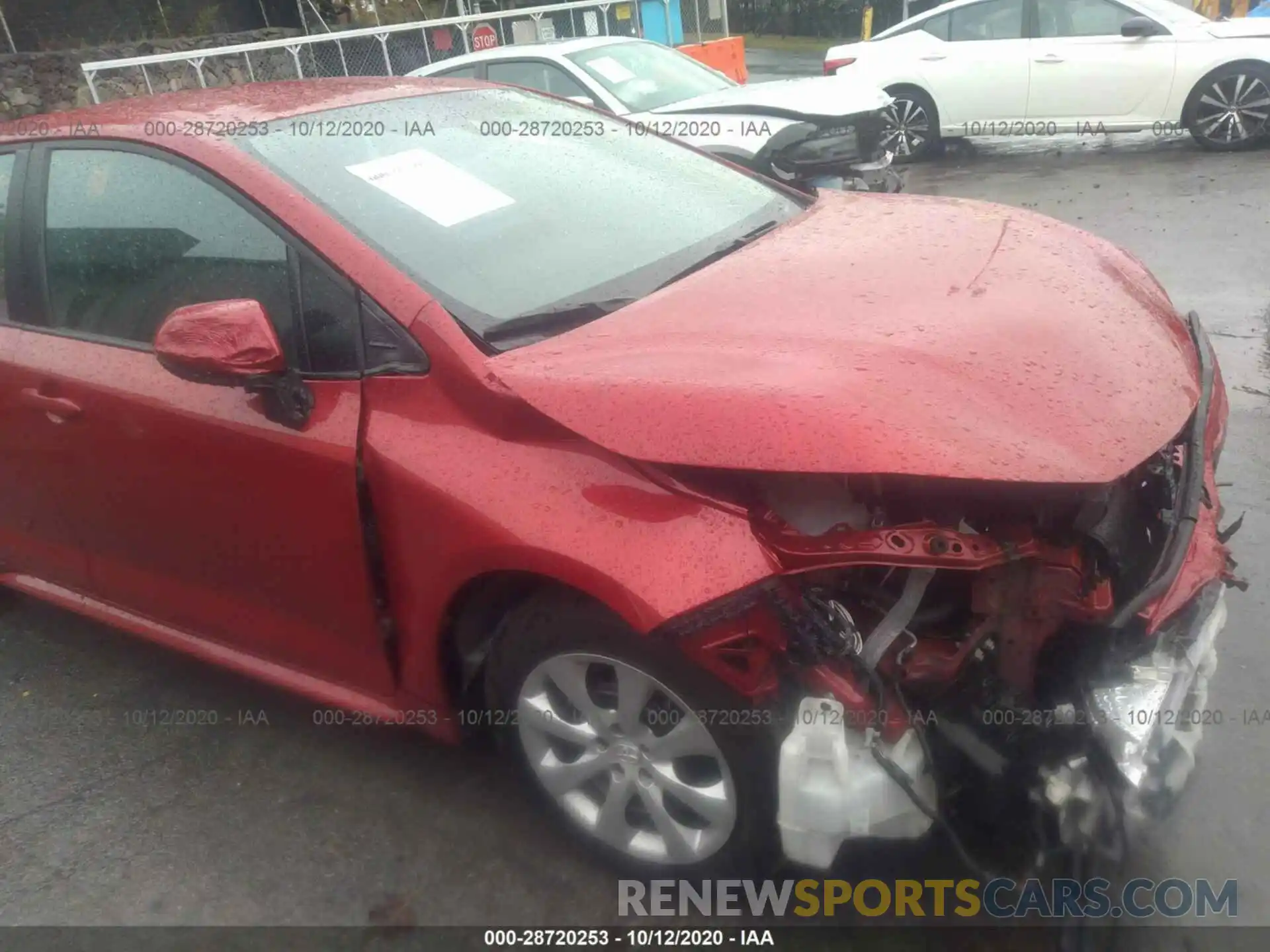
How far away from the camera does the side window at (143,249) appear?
101 inches

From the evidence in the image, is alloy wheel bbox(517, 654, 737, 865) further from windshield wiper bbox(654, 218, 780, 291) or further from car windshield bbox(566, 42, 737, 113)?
car windshield bbox(566, 42, 737, 113)

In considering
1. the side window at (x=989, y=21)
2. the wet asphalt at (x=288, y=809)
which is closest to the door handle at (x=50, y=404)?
the wet asphalt at (x=288, y=809)

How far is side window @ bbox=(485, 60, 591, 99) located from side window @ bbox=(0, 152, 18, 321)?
5.03 metres

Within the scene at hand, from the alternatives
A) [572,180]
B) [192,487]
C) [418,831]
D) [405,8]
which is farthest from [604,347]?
[405,8]

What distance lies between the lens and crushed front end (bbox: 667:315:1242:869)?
1996 mm

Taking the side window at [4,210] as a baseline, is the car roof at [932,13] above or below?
below

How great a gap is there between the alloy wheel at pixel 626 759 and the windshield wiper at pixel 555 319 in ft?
2.38

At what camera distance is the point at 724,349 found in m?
2.22

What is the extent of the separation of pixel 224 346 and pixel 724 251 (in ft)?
4.29

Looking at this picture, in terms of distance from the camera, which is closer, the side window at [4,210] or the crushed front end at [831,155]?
the side window at [4,210]

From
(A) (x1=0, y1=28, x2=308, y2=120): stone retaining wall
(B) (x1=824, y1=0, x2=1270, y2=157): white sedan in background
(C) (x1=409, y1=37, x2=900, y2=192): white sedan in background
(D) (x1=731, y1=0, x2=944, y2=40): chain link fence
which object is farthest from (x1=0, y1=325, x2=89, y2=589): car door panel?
(D) (x1=731, y1=0, x2=944, y2=40): chain link fence

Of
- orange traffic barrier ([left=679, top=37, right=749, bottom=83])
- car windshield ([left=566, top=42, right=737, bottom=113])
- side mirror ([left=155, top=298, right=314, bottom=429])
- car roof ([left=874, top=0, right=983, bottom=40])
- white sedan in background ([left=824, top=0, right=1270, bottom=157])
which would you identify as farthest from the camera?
orange traffic barrier ([left=679, top=37, right=749, bottom=83])

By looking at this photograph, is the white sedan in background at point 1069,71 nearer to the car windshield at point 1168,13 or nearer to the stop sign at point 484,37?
the car windshield at point 1168,13

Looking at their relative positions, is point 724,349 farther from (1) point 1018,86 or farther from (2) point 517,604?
(1) point 1018,86
